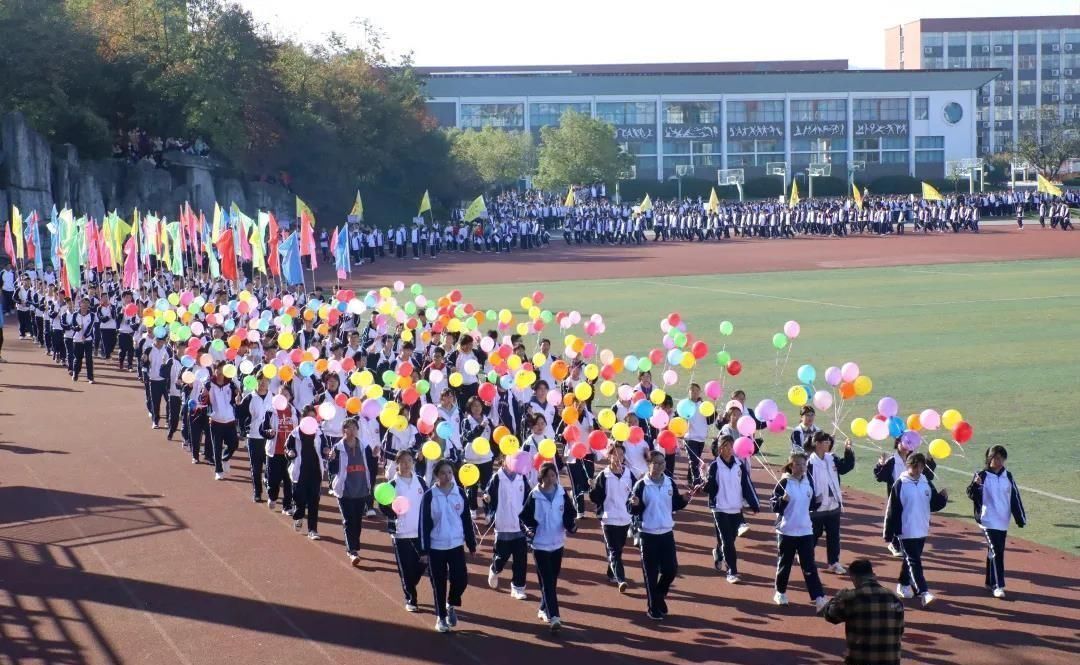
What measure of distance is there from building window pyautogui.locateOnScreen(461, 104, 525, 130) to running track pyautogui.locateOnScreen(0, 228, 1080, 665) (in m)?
87.9

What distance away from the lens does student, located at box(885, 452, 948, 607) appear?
459 inches

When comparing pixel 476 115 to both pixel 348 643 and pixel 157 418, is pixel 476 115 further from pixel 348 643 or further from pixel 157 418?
pixel 348 643

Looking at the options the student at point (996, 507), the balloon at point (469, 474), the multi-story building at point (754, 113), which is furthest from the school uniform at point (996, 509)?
the multi-story building at point (754, 113)

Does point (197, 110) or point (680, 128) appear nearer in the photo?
point (197, 110)

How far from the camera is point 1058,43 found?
441 ft

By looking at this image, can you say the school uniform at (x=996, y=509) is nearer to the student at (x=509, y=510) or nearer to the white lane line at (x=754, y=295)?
the student at (x=509, y=510)

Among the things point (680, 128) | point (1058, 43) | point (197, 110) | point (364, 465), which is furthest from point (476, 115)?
point (364, 465)

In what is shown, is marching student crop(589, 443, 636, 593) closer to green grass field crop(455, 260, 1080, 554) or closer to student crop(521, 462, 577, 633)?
student crop(521, 462, 577, 633)

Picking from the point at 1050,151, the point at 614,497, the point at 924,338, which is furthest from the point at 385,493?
the point at 1050,151

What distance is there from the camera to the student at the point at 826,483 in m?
12.3

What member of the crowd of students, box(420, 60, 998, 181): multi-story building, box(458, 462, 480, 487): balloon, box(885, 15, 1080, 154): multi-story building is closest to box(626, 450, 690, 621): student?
the crowd of students

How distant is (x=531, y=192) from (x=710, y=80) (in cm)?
2438

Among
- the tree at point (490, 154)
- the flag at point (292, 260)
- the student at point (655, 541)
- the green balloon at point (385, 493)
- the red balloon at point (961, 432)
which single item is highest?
the tree at point (490, 154)

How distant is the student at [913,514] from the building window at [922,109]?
102 metres
